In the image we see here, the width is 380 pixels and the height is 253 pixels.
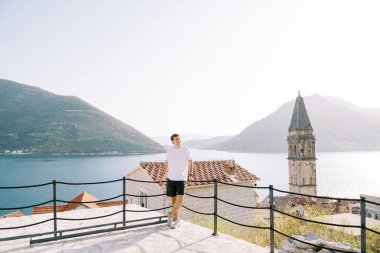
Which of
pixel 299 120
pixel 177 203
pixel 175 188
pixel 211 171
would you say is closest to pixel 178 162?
pixel 175 188

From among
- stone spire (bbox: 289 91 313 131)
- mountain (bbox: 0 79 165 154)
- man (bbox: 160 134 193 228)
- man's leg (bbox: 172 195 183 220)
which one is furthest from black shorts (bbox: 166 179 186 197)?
mountain (bbox: 0 79 165 154)

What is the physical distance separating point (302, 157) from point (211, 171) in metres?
49.2

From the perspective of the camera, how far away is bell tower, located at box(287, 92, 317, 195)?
2554 inches

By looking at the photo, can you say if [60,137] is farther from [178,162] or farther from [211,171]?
[178,162]

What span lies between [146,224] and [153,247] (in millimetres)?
1536

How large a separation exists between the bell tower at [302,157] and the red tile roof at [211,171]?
46.9m

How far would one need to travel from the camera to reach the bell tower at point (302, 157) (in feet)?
213

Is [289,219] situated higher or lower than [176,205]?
lower

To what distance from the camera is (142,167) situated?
20.6 meters

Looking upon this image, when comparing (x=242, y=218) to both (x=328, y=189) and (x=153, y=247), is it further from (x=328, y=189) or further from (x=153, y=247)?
(x=328, y=189)

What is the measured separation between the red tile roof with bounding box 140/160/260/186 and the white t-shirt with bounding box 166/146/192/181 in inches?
509

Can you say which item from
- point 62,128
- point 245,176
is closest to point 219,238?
point 245,176

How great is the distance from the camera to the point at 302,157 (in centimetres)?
6550

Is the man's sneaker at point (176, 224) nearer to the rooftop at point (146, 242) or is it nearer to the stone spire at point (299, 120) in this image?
the rooftop at point (146, 242)
